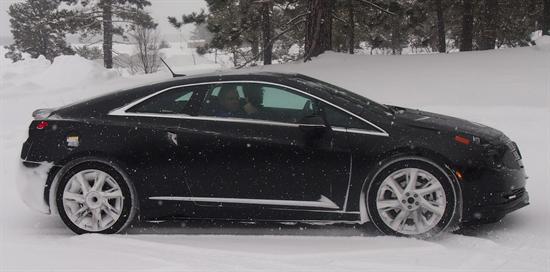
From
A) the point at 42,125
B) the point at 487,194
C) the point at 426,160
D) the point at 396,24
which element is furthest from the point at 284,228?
the point at 396,24

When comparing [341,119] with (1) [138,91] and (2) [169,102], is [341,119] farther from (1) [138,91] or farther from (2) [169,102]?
(1) [138,91]

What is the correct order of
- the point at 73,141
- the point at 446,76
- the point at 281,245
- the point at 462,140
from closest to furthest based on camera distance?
the point at 281,245 < the point at 462,140 < the point at 73,141 < the point at 446,76

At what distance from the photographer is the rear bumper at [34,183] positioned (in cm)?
519

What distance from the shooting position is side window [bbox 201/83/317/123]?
→ 5055mm

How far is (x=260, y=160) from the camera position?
194 inches

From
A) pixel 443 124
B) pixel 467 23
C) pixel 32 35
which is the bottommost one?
pixel 443 124

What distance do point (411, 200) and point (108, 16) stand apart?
38215 millimetres

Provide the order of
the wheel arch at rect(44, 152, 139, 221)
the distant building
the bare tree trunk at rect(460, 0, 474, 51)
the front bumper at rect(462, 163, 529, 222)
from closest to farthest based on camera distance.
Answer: the front bumper at rect(462, 163, 529, 222), the wheel arch at rect(44, 152, 139, 221), the bare tree trunk at rect(460, 0, 474, 51), the distant building

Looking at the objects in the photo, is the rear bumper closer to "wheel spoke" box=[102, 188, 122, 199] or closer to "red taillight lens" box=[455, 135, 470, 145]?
"wheel spoke" box=[102, 188, 122, 199]

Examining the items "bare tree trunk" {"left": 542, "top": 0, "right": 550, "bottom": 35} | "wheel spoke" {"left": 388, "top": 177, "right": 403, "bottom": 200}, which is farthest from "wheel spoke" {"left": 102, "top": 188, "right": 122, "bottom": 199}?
"bare tree trunk" {"left": 542, "top": 0, "right": 550, "bottom": 35}

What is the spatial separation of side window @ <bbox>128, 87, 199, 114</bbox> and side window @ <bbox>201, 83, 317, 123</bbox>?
0.18 metres

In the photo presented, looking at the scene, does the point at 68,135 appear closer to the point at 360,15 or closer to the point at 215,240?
the point at 215,240

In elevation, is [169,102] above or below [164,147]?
above

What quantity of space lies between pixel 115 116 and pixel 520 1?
83.8ft
